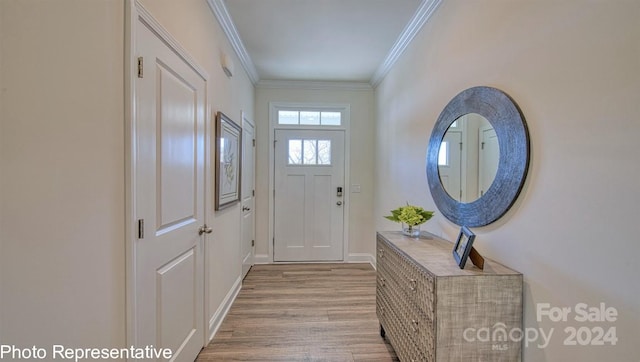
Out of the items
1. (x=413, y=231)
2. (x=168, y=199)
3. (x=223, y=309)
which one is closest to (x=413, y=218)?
(x=413, y=231)

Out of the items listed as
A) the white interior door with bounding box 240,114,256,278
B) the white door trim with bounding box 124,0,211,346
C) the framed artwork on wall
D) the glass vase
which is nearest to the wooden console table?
the glass vase

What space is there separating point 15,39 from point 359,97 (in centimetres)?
378

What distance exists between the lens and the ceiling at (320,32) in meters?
2.31

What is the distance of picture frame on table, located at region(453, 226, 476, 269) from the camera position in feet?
4.47

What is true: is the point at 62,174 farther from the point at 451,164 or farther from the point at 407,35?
the point at 407,35

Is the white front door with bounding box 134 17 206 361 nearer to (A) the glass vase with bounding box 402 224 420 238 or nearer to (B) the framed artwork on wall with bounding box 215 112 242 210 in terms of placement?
(B) the framed artwork on wall with bounding box 215 112 242 210

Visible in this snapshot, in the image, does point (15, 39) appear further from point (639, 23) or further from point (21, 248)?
Result: point (639, 23)

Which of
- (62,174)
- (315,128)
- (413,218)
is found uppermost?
(315,128)

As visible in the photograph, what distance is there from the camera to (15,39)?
763 millimetres

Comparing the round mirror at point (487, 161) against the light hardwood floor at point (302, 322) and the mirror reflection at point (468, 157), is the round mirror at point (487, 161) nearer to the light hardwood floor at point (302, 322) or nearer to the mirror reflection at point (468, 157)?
the mirror reflection at point (468, 157)

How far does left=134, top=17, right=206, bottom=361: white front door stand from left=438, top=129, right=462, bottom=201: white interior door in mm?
1658

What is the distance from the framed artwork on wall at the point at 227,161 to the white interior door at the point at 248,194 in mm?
374

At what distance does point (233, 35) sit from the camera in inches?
107

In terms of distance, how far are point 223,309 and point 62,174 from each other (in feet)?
6.66
